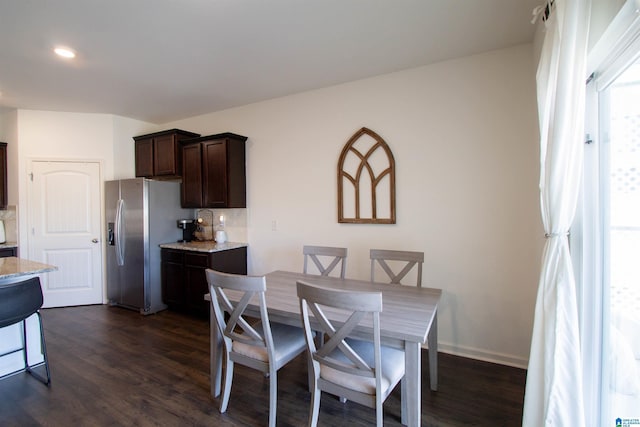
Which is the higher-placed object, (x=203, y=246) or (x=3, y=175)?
(x=3, y=175)

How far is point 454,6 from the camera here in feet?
6.81

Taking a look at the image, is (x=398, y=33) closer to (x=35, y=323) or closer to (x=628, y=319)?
(x=628, y=319)

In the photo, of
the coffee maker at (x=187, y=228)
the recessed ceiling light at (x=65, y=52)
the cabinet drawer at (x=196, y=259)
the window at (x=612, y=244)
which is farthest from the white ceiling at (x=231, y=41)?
the cabinet drawer at (x=196, y=259)

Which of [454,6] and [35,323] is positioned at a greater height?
[454,6]

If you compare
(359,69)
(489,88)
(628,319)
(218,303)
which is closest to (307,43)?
(359,69)

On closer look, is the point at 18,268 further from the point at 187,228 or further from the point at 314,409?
the point at 314,409

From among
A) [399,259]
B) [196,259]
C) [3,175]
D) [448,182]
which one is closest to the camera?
[399,259]

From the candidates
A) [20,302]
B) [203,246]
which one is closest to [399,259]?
[203,246]

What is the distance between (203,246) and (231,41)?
2352 mm

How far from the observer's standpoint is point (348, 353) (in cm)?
161

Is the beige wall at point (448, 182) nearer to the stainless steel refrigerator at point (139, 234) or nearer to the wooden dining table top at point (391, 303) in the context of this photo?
the wooden dining table top at point (391, 303)

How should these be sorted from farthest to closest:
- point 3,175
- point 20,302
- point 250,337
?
point 3,175, point 20,302, point 250,337

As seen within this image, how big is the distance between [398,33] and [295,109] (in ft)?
5.14

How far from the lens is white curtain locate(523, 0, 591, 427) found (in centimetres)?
143
